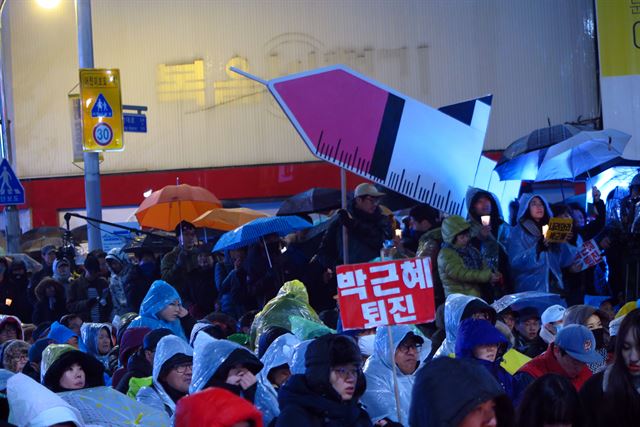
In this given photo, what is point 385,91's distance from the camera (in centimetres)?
995

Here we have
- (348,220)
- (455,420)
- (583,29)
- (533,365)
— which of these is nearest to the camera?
(455,420)

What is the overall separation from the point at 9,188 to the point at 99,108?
3.87 metres

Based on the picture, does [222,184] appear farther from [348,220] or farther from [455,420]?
[455,420]

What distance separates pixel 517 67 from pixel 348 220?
20.2 m

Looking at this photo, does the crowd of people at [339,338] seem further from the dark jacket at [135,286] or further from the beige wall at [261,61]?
the beige wall at [261,61]

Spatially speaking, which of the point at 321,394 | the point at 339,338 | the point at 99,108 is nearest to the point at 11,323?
the point at 99,108

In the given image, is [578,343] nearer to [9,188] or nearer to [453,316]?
[453,316]

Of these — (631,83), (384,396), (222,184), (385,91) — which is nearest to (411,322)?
(384,396)

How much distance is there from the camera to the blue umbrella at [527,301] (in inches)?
401

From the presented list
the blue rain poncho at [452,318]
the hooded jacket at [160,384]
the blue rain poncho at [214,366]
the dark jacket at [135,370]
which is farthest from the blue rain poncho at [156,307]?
the blue rain poncho at [214,366]

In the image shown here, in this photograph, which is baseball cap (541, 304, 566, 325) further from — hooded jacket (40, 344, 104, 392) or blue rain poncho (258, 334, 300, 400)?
hooded jacket (40, 344, 104, 392)

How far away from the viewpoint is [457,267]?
10.7m

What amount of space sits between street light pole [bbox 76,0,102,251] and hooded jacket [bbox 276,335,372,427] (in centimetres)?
1179

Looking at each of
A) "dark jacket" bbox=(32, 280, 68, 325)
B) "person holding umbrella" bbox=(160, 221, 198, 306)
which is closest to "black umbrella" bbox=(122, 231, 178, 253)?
"dark jacket" bbox=(32, 280, 68, 325)
